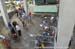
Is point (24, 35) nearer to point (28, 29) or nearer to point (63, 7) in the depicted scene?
point (28, 29)

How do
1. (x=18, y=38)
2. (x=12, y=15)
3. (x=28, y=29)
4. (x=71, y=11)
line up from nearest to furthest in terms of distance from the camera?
(x=71, y=11) → (x=18, y=38) → (x=28, y=29) → (x=12, y=15)

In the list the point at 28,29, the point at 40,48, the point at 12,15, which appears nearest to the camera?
the point at 40,48

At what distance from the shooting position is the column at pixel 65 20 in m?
3.81

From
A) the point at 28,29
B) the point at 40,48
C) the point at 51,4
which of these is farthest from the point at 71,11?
the point at 51,4

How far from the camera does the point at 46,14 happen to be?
16.1 meters

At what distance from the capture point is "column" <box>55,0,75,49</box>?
3805 millimetres

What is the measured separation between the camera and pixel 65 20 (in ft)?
13.4

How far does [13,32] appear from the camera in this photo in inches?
394

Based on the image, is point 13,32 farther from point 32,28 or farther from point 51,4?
Answer: point 51,4

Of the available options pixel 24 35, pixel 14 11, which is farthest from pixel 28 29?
pixel 14 11

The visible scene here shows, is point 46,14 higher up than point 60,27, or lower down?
lower down

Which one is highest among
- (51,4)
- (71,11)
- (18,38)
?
(71,11)

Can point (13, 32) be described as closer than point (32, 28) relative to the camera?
Yes

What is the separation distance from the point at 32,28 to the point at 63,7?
8209mm
